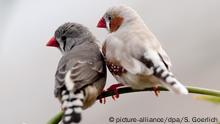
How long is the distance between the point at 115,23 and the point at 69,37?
0.16 meters

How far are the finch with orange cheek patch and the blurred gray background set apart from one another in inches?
46.4

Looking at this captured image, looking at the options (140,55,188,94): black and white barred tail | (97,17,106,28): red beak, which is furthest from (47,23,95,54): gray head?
(140,55,188,94): black and white barred tail

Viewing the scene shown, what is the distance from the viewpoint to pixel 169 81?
1.19 m

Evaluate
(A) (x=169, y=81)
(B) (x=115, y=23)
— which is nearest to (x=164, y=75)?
(A) (x=169, y=81)

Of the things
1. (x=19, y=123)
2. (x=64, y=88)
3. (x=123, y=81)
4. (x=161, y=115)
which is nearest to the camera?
(x=64, y=88)

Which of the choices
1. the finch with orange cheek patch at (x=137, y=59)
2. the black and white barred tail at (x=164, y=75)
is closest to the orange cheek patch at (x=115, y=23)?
the finch with orange cheek patch at (x=137, y=59)

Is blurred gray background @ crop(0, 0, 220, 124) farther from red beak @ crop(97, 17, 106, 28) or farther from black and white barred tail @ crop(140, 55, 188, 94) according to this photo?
black and white barred tail @ crop(140, 55, 188, 94)

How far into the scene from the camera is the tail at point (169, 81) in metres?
1.14

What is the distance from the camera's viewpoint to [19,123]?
2824 millimetres

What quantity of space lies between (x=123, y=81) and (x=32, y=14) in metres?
1.64

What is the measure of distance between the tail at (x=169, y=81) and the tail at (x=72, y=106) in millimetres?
205

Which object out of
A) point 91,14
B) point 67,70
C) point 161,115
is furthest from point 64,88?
point 91,14

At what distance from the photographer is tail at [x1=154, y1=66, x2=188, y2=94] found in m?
1.14

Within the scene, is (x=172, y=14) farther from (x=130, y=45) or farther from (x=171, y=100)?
(x=130, y=45)
